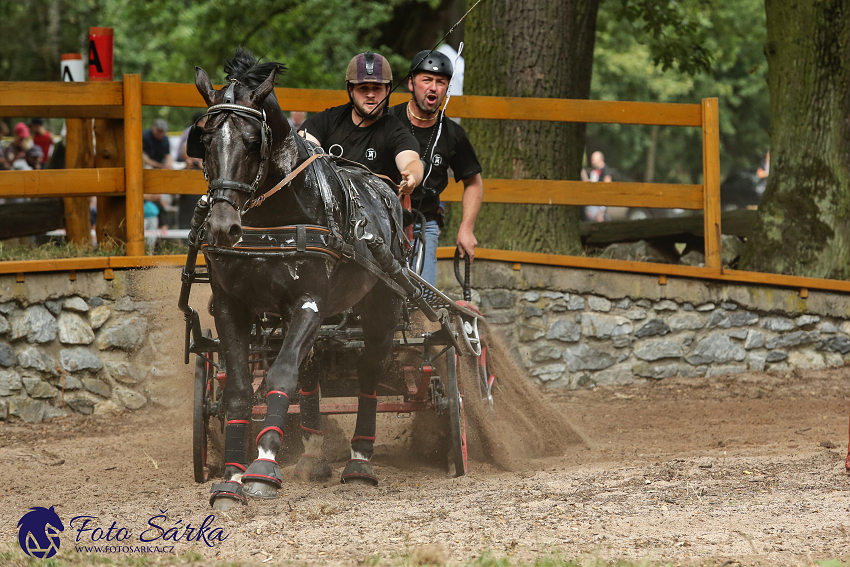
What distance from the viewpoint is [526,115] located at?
7750mm

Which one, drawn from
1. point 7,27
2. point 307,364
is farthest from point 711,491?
point 7,27

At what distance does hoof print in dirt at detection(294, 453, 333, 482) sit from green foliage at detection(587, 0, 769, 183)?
12957mm

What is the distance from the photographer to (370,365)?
5.30m

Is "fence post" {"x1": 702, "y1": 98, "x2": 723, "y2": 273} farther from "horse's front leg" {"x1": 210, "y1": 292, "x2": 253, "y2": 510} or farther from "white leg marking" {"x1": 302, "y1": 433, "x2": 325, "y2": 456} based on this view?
"horse's front leg" {"x1": 210, "y1": 292, "x2": 253, "y2": 510}

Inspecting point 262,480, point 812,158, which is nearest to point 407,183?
point 262,480

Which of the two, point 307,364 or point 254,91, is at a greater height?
point 254,91

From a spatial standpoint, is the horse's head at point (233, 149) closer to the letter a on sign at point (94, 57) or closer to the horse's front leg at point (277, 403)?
the horse's front leg at point (277, 403)

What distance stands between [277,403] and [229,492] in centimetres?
44

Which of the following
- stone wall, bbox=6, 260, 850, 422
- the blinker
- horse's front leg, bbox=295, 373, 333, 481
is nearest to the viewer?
the blinker

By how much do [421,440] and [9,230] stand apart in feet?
13.9

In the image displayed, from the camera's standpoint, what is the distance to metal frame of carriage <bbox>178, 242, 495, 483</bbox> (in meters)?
5.02

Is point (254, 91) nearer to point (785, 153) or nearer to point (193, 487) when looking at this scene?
point (193, 487)

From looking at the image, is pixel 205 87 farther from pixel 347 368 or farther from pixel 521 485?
pixel 521 485

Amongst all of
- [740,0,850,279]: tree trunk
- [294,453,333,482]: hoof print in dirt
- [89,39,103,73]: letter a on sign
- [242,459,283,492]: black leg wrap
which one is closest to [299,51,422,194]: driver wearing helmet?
[294,453,333,482]: hoof print in dirt
